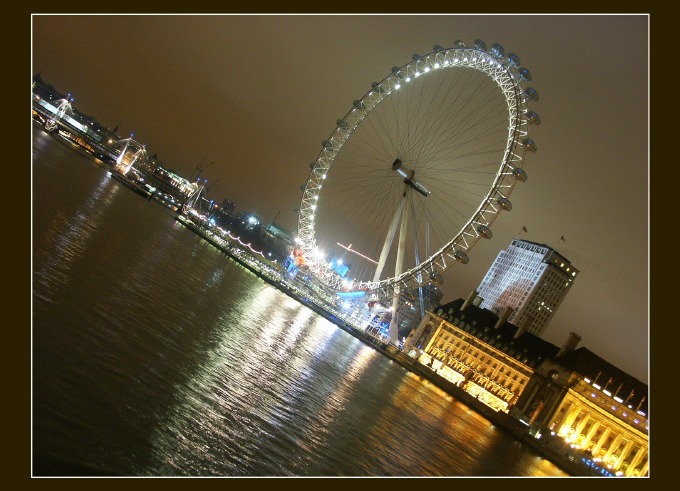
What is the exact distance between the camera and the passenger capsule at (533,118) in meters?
46.5

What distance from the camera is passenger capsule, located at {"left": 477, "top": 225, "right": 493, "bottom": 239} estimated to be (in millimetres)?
48719

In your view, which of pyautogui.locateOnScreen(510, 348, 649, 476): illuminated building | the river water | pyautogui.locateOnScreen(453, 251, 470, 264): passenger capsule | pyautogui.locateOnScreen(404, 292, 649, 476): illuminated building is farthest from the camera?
pyautogui.locateOnScreen(404, 292, 649, 476): illuminated building

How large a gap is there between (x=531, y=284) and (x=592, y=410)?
83.3 metres

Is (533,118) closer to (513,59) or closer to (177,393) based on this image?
(513,59)

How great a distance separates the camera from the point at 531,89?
46.2m

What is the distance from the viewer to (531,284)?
14988cm

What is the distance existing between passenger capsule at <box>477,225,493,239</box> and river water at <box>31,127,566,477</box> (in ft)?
70.2

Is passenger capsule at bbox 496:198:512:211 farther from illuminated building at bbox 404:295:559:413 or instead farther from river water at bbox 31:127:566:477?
illuminated building at bbox 404:295:559:413

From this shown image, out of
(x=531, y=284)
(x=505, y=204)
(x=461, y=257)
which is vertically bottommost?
(x=461, y=257)

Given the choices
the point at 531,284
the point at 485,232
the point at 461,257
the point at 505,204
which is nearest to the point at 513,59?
the point at 505,204

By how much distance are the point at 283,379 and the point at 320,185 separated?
49890 millimetres

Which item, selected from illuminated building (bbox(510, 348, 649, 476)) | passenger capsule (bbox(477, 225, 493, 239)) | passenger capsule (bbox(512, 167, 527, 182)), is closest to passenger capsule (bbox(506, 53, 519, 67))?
passenger capsule (bbox(512, 167, 527, 182))

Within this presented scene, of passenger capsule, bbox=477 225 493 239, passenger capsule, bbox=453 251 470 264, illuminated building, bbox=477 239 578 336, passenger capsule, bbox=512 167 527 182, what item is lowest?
passenger capsule, bbox=453 251 470 264

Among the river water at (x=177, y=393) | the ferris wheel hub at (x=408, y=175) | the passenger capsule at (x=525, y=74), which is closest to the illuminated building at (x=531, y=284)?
the ferris wheel hub at (x=408, y=175)
